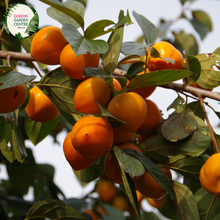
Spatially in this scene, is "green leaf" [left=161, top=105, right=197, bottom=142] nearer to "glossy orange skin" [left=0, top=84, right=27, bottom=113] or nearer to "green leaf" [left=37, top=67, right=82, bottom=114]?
"green leaf" [left=37, top=67, right=82, bottom=114]

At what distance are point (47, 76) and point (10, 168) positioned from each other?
1154 millimetres

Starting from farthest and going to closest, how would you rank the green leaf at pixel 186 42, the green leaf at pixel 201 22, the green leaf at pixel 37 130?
the green leaf at pixel 201 22, the green leaf at pixel 186 42, the green leaf at pixel 37 130

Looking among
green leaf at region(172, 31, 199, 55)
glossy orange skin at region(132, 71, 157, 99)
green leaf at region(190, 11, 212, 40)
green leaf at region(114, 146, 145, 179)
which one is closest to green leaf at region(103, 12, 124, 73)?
glossy orange skin at region(132, 71, 157, 99)

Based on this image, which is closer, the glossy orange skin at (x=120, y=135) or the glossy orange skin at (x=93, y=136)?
the glossy orange skin at (x=93, y=136)

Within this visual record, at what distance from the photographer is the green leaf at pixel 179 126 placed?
784 mm

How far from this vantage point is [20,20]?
2.84 ft

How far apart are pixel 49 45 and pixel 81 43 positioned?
15 centimetres

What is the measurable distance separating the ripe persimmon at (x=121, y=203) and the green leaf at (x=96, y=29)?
1.51 meters

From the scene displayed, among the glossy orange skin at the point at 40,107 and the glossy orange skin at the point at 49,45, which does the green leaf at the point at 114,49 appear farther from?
the glossy orange skin at the point at 40,107

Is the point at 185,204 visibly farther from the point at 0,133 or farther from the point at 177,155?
the point at 0,133

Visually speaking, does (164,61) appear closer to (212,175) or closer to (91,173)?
(212,175)

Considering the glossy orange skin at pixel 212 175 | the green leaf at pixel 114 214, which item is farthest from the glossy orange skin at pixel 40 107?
the green leaf at pixel 114 214

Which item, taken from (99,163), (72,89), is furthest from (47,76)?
(99,163)

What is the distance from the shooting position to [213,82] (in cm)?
84
